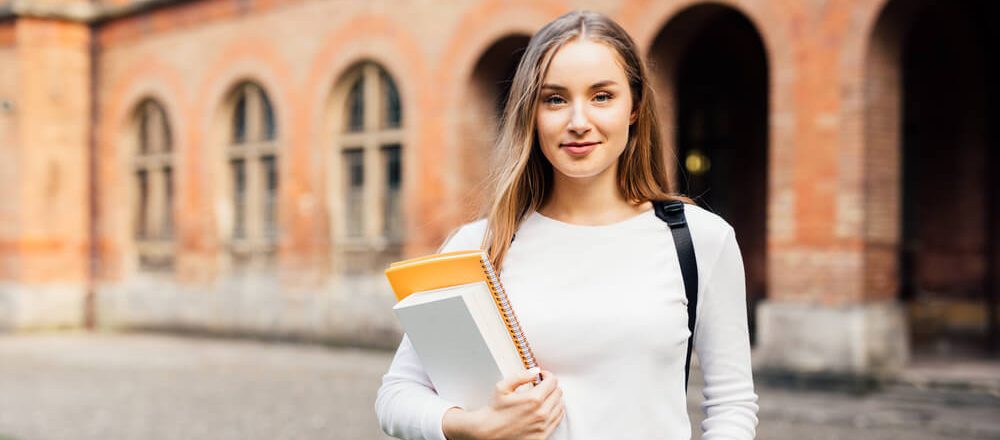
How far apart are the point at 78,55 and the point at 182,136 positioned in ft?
9.11

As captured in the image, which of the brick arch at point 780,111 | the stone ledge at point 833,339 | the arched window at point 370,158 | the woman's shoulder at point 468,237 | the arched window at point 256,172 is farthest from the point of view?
the arched window at point 256,172

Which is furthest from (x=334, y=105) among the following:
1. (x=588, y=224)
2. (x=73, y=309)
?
(x=588, y=224)

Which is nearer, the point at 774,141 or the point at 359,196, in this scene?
the point at 774,141

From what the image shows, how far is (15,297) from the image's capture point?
17.7m

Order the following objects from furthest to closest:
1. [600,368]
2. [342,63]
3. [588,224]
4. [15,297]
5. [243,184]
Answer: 1. [15,297]
2. [243,184]
3. [342,63]
4. [588,224]
5. [600,368]

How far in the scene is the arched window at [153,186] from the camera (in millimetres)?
17703

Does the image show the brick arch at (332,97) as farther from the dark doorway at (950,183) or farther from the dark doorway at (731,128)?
the dark doorway at (950,183)

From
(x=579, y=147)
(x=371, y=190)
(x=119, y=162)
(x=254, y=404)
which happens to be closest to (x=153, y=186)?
(x=119, y=162)

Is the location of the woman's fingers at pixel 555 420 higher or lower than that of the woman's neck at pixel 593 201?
lower

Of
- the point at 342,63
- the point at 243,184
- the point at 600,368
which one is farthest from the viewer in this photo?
the point at 243,184

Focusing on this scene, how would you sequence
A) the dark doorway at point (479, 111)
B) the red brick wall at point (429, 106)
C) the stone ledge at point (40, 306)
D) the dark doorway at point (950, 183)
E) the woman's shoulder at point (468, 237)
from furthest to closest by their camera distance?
1. the stone ledge at point (40, 306)
2. the dark doorway at point (479, 111)
3. the dark doorway at point (950, 183)
4. the red brick wall at point (429, 106)
5. the woman's shoulder at point (468, 237)

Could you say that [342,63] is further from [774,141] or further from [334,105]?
[774,141]

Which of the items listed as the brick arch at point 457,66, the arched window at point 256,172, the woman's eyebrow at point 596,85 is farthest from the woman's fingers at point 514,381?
the arched window at point 256,172

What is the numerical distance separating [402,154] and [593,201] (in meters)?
12.3
